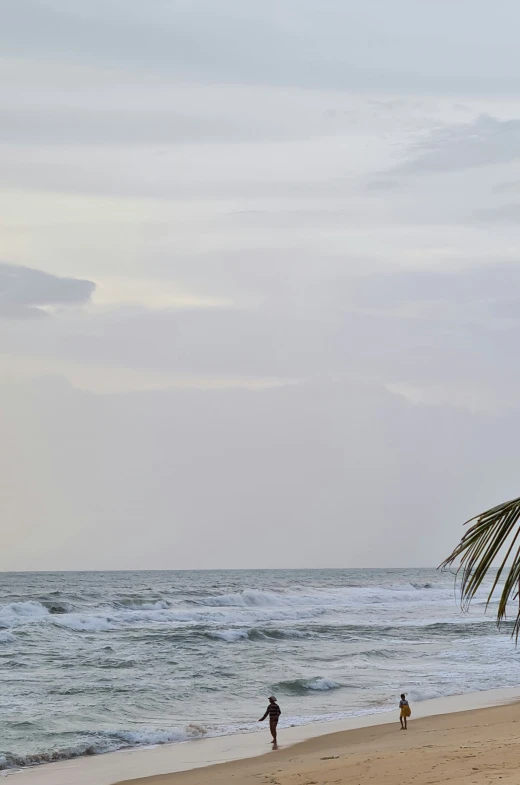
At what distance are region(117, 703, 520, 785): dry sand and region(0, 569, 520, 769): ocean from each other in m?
2.74

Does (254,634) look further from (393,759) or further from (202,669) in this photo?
(393,759)

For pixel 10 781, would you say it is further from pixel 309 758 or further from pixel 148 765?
pixel 309 758

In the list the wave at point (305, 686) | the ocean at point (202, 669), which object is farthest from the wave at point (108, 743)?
the wave at point (305, 686)

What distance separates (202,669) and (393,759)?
47.5 feet

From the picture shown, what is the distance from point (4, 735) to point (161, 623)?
2722 cm

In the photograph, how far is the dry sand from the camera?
10602mm

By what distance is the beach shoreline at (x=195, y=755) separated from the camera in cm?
1341

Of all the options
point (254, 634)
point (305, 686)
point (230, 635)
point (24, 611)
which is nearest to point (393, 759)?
point (305, 686)

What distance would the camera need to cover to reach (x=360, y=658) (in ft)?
92.9

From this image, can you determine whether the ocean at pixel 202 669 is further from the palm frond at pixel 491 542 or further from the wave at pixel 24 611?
the palm frond at pixel 491 542

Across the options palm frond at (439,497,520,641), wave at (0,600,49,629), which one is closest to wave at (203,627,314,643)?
wave at (0,600,49,629)

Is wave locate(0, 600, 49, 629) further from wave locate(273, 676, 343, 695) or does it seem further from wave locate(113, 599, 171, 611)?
wave locate(273, 676, 343, 695)

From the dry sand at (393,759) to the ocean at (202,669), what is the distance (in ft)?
8.99

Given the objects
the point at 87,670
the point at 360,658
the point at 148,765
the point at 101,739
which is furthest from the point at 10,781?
the point at 360,658
